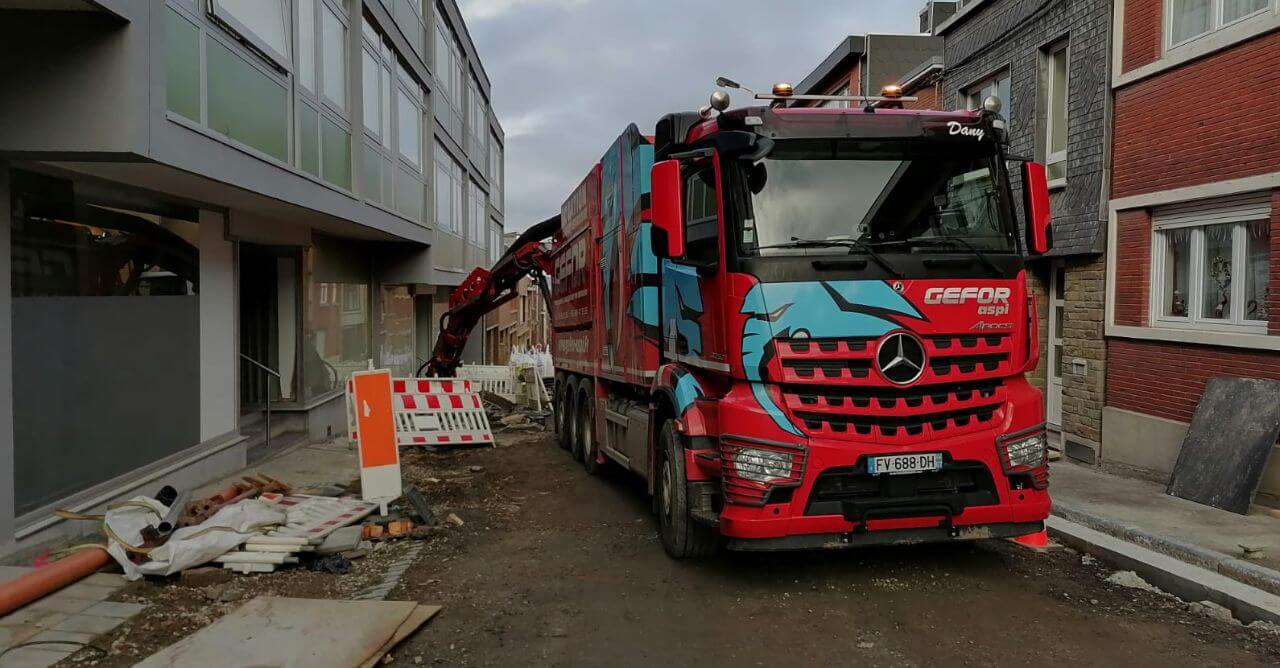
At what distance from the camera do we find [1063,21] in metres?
11.3

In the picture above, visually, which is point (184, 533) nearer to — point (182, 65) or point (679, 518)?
point (679, 518)

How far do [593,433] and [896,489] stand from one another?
17.2 feet

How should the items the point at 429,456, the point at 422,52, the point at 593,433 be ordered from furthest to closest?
the point at 422,52, the point at 429,456, the point at 593,433

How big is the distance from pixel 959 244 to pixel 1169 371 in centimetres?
532

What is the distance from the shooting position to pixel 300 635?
15.4ft

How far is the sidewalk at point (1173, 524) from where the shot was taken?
5809mm

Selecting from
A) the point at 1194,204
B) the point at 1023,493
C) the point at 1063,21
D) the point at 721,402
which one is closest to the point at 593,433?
the point at 721,402

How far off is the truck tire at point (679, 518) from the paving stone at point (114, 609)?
11.3 ft

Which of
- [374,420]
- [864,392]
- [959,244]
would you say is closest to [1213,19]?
[959,244]

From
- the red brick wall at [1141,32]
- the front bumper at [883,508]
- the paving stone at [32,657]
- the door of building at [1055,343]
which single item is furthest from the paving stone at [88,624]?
the red brick wall at [1141,32]

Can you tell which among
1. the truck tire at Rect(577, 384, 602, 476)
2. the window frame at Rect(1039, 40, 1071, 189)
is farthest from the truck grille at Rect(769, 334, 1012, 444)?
the window frame at Rect(1039, 40, 1071, 189)

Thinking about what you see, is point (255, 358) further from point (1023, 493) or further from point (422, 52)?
point (1023, 493)

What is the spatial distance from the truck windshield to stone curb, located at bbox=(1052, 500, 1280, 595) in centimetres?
252

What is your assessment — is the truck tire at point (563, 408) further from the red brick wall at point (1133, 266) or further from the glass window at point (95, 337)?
the red brick wall at point (1133, 266)
